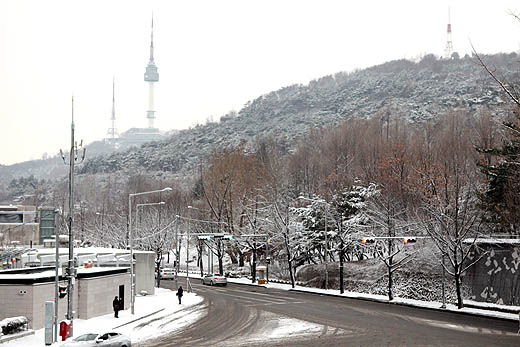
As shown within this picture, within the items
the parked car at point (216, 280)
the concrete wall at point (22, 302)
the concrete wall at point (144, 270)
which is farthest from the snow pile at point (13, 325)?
the parked car at point (216, 280)

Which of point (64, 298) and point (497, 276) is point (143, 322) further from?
point (497, 276)

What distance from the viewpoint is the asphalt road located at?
938 inches

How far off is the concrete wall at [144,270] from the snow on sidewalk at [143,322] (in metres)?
3.35

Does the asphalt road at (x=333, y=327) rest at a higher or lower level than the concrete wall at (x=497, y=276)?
lower

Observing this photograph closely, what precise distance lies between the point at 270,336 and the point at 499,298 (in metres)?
18.2

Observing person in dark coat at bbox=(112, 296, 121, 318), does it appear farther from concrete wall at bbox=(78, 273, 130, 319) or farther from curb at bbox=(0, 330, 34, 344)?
curb at bbox=(0, 330, 34, 344)

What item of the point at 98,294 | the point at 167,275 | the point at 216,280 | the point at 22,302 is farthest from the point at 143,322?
the point at 167,275

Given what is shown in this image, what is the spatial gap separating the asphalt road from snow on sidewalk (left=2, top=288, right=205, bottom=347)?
1.08 metres

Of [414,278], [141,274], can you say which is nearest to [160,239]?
[141,274]

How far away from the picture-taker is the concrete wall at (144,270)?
4622 centimetres

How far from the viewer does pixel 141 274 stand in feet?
152

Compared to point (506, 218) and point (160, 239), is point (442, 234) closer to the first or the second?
point (506, 218)

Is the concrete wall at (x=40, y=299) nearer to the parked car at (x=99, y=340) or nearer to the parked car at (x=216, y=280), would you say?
the parked car at (x=99, y=340)

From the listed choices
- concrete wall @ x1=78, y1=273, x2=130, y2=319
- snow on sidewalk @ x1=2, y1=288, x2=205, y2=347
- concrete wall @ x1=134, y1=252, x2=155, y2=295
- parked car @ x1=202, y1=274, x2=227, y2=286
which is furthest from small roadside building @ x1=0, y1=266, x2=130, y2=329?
parked car @ x1=202, y1=274, x2=227, y2=286
